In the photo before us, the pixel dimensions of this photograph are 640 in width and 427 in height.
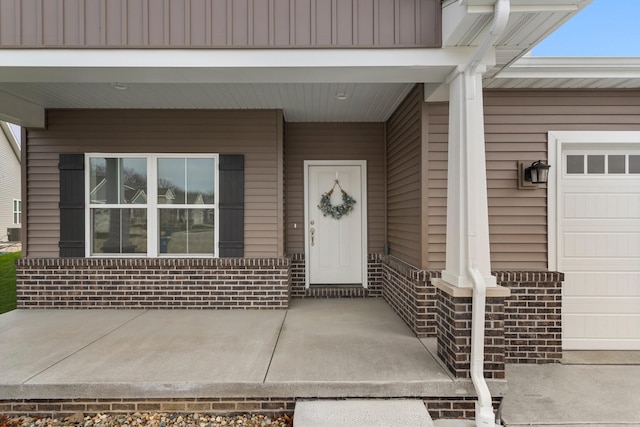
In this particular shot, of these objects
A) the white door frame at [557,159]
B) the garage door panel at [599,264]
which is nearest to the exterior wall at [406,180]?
the white door frame at [557,159]

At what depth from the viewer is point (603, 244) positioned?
139 inches

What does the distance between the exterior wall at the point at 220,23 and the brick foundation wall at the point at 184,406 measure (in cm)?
261

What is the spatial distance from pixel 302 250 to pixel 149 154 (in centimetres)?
237

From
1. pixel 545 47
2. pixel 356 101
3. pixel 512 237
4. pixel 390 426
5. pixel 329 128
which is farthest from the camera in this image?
pixel 329 128

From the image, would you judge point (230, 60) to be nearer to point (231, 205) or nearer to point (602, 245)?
point (231, 205)

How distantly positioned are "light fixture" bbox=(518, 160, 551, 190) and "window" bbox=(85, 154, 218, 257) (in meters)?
3.46

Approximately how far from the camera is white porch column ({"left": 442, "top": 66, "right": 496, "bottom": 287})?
2.58 m

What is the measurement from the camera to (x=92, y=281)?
172 inches

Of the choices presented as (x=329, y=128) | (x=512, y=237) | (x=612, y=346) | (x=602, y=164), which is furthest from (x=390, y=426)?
(x=329, y=128)

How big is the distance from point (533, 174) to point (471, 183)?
123 cm

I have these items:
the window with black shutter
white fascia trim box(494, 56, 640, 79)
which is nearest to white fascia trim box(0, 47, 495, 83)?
white fascia trim box(494, 56, 640, 79)

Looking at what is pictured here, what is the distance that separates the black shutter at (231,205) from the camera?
4.41 m

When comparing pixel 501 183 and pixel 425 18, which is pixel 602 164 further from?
pixel 425 18

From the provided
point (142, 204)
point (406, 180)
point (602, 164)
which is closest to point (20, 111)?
point (142, 204)
